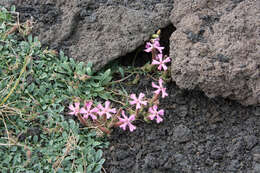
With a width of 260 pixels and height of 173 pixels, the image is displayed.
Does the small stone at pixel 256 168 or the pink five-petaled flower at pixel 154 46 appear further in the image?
the pink five-petaled flower at pixel 154 46

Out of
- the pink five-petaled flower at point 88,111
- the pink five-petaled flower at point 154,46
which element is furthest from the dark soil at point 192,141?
the pink five-petaled flower at point 154,46

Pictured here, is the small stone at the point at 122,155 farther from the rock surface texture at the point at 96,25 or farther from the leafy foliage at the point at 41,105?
the rock surface texture at the point at 96,25

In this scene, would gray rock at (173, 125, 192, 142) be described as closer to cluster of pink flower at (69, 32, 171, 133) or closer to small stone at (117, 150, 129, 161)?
cluster of pink flower at (69, 32, 171, 133)

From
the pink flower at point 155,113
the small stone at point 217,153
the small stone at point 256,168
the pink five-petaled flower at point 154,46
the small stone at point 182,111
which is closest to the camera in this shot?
the small stone at point 256,168

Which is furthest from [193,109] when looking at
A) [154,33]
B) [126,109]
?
[154,33]

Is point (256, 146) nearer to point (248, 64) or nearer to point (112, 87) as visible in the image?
point (248, 64)

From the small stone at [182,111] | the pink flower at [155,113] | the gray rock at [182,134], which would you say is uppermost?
the pink flower at [155,113]

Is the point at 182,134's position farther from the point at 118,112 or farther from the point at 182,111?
the point at 118,112

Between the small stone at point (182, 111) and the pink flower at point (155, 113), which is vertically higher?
the pink flower at point (155, 113)
